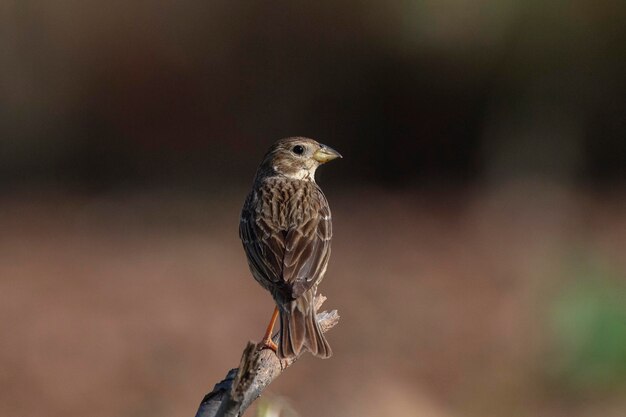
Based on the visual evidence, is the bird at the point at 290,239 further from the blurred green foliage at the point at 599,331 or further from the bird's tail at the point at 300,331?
the blurred green foliage at the point at 599,331

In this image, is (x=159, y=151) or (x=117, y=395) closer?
(x=117, y=395)

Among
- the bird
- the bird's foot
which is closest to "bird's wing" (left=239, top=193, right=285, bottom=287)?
the bird

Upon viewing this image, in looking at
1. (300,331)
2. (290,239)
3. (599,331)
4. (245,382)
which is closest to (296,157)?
(290,239)

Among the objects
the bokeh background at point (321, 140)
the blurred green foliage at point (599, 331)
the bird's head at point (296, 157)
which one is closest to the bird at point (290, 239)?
the bird's head at point (296, 157)

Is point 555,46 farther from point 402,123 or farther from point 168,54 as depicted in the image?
point 168,54

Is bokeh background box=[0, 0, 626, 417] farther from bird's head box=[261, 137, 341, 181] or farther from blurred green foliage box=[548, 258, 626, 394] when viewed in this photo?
blurred green foliage box=[548, 258, 626, 394]

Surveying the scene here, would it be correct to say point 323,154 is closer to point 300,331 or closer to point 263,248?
point 263,248

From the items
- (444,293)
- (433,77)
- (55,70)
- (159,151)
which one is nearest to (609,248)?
(444,293)
